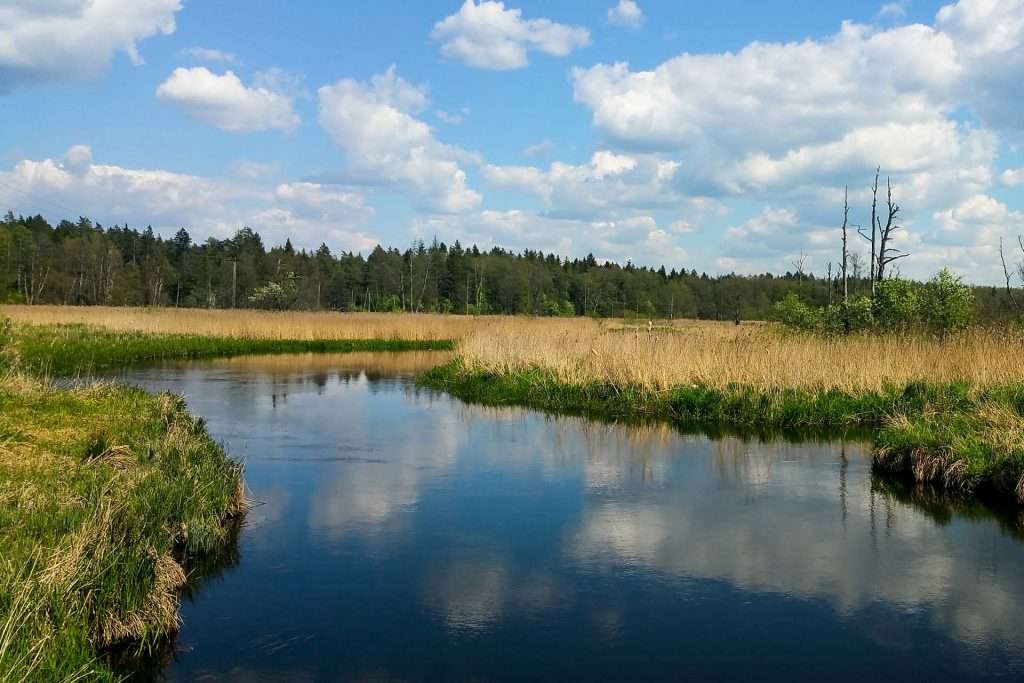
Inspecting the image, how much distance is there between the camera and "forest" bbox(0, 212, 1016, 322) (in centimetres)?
5994

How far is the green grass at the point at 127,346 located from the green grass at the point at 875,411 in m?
8.56

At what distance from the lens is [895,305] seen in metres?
20.2

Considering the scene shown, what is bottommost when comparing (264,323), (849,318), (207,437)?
(207,437)

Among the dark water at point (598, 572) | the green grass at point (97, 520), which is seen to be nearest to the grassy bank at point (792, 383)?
the dark water at point (598, 572)

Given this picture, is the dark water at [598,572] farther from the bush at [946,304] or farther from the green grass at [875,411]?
the bush at [946,304]

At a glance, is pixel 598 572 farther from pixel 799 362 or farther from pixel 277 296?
pixel 277 296

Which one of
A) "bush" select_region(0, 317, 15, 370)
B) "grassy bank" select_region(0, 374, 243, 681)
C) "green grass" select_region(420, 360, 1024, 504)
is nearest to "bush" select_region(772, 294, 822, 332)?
"green grass" select_region(420, 360, 1024, 504)

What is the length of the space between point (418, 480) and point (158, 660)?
473 centimetres

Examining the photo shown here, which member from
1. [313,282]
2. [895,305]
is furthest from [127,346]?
[313,282]

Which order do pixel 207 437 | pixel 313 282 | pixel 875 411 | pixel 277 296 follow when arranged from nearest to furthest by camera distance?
pixel 207 437 → pixel 875 411 → pixel 277 296 → pixel 313 282

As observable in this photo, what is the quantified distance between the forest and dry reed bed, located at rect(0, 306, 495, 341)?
56.0 ft

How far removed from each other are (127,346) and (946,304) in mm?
21936

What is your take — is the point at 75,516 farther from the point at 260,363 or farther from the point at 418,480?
the point at 260,363

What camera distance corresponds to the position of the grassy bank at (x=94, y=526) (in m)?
4.10
